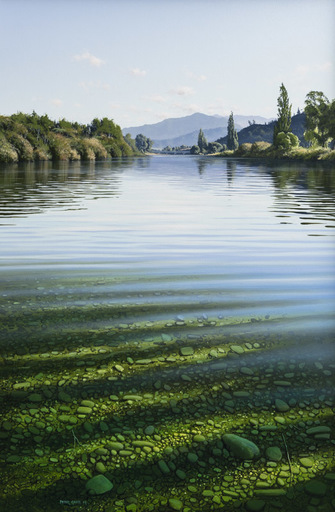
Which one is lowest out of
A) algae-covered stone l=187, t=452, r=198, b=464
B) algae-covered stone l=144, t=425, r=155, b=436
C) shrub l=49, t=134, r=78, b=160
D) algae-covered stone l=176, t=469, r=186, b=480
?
algae-covered stone l=176, t=469, r=186, b=480

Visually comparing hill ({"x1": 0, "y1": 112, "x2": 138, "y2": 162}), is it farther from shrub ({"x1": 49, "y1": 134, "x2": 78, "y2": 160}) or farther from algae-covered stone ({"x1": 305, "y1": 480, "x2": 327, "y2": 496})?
algae-covered stone ({"x1": 305, "y1": 480, "x2": 327, "y2": 496})

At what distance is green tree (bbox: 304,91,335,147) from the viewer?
4861 cm

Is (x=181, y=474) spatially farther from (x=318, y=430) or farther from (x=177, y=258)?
(x=177, y=258)

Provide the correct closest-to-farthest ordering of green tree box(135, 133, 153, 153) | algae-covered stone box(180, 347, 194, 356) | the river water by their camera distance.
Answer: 1. the river water
2. algae-covered stone box(180, 347, 194, 356)
3. green tree box(135, 133, 153, 153)

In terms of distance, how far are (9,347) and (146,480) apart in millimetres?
1637

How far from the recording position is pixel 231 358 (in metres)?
3.03

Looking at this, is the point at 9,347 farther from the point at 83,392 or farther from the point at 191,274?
the point at 191,274

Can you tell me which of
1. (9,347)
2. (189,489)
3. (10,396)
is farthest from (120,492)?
(9,347)

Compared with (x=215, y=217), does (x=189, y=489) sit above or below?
below

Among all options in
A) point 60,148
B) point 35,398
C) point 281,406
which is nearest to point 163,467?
point 281,406

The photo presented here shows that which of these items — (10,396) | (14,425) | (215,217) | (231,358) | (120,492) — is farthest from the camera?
(215,217)

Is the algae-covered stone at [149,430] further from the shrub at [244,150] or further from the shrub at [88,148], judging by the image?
the shrub at [244,150]

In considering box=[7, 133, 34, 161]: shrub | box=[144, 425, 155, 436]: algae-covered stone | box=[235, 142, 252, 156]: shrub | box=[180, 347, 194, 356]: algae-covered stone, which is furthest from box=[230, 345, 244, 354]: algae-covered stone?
box=[235, 142, 252, 156]: shrub

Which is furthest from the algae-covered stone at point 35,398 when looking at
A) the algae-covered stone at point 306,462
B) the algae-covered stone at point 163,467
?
the algae-covered stone at point 306,462
